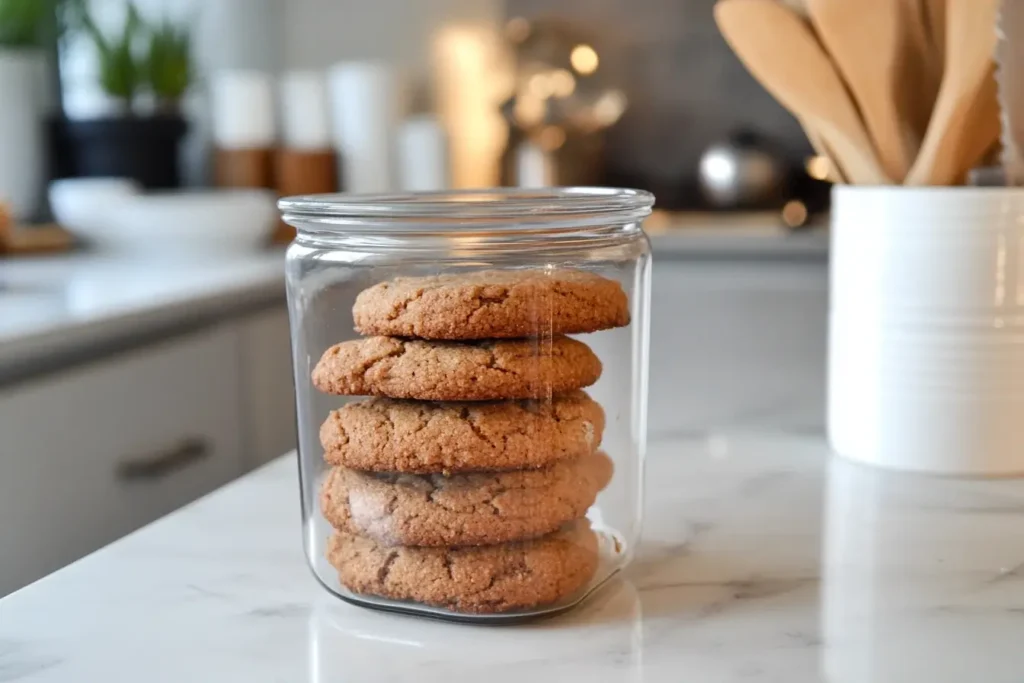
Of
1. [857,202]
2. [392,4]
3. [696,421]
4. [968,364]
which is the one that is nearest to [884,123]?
[857,202]

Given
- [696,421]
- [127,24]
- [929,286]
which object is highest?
[127,24]

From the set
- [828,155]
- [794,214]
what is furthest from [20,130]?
[828,155]

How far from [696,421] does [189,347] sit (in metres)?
0.63

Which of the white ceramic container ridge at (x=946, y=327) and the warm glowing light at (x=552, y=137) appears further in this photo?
the warm glowing light at (x=552, y=137)

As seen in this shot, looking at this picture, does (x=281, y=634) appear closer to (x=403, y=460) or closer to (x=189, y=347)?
(x=403, y=460)

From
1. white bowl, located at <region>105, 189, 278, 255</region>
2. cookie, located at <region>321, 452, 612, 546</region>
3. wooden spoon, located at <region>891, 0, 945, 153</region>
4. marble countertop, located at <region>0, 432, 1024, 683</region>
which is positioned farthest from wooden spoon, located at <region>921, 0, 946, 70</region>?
white bowl, located at <region>105, 189, 278, 255</region>

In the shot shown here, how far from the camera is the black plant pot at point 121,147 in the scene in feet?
6.07

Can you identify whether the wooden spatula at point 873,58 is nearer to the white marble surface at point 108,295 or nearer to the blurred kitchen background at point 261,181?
the blurred kitchen background at point 261,181

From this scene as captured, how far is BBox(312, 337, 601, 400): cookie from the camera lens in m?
0.44

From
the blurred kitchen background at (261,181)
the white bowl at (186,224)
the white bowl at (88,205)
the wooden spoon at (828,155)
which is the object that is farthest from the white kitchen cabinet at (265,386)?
the wooden spoon at (828,155)

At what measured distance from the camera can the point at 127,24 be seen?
6.15ft

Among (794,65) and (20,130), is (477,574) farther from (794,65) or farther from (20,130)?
(20,130)

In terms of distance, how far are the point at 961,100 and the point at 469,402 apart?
35 centimetres

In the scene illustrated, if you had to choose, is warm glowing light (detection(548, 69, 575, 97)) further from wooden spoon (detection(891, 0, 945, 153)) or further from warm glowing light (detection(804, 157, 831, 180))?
wooden spoon (detection(891, 0, 945, 153))
